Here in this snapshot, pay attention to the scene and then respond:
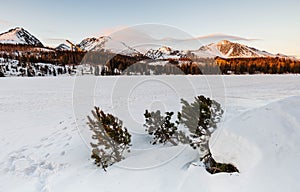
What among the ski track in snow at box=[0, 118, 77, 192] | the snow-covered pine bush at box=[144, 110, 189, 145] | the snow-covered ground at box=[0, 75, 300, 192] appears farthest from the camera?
the snow-covered pine bush at box=[144, 110, 189, 145]

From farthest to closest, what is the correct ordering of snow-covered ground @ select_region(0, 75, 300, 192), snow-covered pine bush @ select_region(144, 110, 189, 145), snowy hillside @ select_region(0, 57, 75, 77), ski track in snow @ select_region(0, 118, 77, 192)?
snowy hillside @ select_region(0, 57, 75, 77), snow-covered pine bush @ select_region(144, 110, 189, 145), ski track in snow @ select_region(0, 118, 77, 192), snow-covered ground @ select_region(0, 75, 300, 192)

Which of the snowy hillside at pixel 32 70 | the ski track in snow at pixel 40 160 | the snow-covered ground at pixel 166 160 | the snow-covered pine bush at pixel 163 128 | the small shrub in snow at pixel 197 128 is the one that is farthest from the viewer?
the snowy hillside at pixel 32 70

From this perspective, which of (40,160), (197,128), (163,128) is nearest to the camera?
(197,128)

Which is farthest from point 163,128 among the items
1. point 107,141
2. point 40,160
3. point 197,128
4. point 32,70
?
point 32,70

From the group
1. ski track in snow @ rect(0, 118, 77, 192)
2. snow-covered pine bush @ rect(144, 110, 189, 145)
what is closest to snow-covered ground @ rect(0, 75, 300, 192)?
ski track in snow @ rect(0, 118, 77, 192)

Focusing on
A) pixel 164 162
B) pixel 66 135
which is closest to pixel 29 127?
pixel 66 135

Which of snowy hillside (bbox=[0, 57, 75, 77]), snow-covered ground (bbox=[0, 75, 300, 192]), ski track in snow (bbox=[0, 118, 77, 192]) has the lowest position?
ski track in snow (bbox=[0, 118, 77, 192])

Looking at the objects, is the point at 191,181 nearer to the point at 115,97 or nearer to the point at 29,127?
the point at 29,127

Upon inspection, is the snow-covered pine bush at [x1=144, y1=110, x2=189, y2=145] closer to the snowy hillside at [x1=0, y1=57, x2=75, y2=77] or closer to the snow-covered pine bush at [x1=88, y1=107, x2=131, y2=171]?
the snow-covered pine bush at [x1=88, y1=107, x2=131, y2=171]

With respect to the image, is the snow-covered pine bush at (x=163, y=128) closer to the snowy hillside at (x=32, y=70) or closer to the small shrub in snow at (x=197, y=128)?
the small shrub in snow at (x=197, y=128)

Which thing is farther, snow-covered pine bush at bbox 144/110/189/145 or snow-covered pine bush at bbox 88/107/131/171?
snow-covered pine bush at bbox 144/110/189/145

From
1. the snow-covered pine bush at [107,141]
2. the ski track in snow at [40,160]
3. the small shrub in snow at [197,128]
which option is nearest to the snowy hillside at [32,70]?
the ski track in snow at [40,160]

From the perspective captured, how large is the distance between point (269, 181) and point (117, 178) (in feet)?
9.83

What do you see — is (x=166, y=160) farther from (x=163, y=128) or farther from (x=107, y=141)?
(x=163, y=128)
